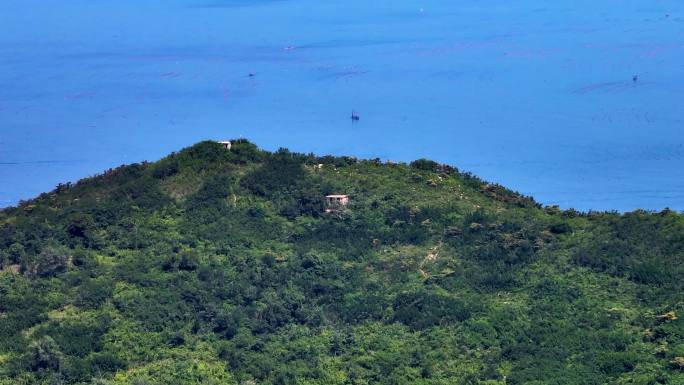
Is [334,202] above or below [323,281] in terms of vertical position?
above

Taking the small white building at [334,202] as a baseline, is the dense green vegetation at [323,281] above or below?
below

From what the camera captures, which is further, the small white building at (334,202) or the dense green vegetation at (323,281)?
the small white building at (334,202)

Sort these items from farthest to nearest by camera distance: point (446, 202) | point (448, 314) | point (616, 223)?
point (446, 202) < point (616, 223) < point (448, 314)

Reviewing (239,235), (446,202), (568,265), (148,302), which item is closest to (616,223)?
(568,265)

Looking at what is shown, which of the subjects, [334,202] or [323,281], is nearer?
[323,281]

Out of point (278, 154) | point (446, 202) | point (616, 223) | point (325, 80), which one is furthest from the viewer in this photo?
point (325, 80)

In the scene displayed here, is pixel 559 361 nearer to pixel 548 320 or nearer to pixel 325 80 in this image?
pixel 548 320

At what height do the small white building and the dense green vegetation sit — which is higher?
the small white building

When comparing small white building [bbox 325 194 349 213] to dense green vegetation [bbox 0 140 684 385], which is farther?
small white building [bbox 325 194 349 213]
